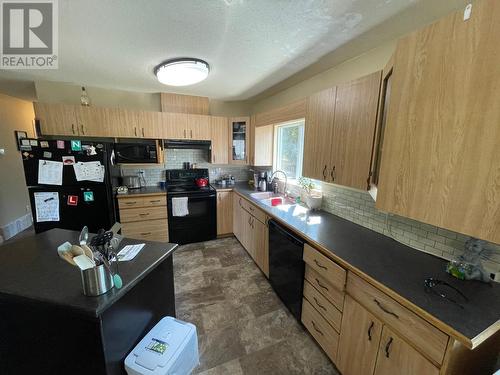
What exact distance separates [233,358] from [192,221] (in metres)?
2.00

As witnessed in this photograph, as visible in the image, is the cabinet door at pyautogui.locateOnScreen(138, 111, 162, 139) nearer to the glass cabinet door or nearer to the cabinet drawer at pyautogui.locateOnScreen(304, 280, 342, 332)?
the glass cabinet door

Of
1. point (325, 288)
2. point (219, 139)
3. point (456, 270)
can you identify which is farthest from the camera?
point (219, 139)

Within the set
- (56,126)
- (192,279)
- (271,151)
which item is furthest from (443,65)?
(56,126)

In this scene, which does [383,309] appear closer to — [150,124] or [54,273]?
[54,273]

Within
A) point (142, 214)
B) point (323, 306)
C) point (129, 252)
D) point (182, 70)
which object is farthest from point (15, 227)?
point (323, 306)

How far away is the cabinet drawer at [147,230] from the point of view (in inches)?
114

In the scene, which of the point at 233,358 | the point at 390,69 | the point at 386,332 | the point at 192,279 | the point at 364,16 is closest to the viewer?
the point at 386,332

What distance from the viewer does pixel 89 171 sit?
2.49 m

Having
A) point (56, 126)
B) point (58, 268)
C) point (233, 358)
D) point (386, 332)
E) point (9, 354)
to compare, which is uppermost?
point (56, 126)

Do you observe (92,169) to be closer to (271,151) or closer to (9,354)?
(9,354)

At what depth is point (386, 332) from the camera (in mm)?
1033

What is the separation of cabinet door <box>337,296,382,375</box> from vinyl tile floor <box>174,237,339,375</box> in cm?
26

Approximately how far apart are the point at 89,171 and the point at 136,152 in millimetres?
651

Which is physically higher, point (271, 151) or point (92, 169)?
point (271, 151)
